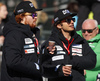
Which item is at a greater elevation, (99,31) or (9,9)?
(99,31)

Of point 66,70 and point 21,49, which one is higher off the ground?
point 21,49

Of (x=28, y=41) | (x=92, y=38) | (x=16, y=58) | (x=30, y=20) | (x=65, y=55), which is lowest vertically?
(x=92, y=38)

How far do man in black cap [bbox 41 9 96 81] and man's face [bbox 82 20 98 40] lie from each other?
86 cm

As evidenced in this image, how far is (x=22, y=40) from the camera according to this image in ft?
12.1

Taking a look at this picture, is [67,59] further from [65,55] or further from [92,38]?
[92,38]

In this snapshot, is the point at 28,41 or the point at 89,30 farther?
the point at 89,30

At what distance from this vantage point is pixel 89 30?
5000 mm

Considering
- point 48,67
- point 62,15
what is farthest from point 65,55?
point 62,15

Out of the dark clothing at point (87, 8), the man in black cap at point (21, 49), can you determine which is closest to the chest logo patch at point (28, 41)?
the man in black cap at point (21, 49)

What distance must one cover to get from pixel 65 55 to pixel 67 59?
0.06 meters

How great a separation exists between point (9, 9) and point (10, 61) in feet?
26.1

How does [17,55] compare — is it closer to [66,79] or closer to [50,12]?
[66,79]

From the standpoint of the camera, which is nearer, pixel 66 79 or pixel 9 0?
pixel 66 79

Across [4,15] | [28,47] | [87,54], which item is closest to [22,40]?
[28,47]
